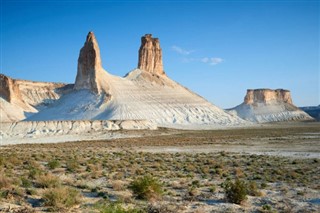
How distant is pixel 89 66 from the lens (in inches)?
3307

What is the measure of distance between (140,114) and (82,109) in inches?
469

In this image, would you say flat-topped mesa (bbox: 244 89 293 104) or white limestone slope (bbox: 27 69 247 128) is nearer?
white limestone slope (bbox: 27 69 247 128)

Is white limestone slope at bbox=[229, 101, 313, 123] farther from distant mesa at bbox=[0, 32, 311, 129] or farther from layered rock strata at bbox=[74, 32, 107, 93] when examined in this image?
layered rock strata at bbox=[74, 32, 107, 93]

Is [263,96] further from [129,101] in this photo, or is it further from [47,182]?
[47,182]

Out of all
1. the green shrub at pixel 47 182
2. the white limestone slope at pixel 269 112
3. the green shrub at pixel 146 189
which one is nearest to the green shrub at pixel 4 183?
the green shrub at pixel 47 182

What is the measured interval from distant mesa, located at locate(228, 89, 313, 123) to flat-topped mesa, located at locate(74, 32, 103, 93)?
2982 inches

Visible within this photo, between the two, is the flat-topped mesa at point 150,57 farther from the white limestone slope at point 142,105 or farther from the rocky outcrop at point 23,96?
the rocky outcrop at point 23,96

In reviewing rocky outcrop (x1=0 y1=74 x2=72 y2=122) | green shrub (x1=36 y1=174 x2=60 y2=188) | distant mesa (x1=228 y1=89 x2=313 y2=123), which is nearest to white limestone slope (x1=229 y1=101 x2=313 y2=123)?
distant mesa (x1=228 y1=89 x2=313 y2=123)

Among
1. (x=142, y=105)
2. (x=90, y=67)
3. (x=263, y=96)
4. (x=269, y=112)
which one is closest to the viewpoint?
(x=142, y=105)

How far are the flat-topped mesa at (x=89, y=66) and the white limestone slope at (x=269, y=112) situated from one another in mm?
74277

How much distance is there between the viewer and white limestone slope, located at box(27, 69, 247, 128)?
248 ft

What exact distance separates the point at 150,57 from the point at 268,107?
72.2m

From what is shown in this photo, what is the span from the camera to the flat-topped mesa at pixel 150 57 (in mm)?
103562

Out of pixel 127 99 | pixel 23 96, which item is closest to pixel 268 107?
pixel 127 99
